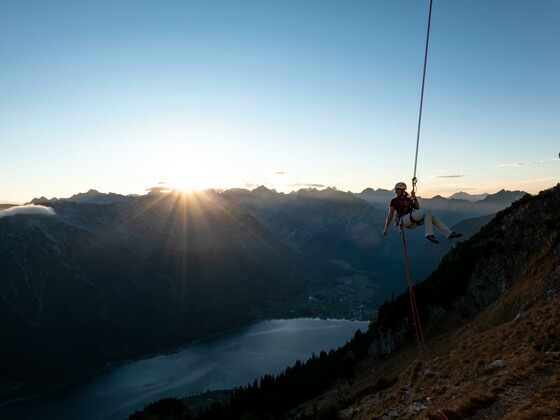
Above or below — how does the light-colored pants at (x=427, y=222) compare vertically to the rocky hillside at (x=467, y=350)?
above

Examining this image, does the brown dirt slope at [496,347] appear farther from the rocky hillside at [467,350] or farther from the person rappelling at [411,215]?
the person rappelling at [411,215]

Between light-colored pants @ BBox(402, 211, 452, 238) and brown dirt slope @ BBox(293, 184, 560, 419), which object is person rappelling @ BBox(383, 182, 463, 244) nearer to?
light-colored pants @ BBox(402, 211, 452, 238)

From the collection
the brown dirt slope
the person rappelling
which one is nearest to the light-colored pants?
the person rappelling

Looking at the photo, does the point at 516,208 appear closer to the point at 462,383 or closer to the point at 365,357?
the point at 365,357

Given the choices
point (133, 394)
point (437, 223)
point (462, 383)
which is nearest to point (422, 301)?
point (462, 383)

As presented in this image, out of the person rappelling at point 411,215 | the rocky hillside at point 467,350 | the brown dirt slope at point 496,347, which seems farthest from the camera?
the person rappelling at point 411,215

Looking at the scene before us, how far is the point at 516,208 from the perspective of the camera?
66625mm

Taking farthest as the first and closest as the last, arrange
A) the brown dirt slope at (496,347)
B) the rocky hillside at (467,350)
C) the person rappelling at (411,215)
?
the person rappelling at (411,215) → the rocky hillside at (467,350) → the brown dirt slope at (496,347)

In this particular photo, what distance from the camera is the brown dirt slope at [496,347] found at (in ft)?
61.8

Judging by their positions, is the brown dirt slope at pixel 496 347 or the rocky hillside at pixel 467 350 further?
the rocky hillside at pixel 467 350

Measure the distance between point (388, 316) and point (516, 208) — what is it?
29.4 m

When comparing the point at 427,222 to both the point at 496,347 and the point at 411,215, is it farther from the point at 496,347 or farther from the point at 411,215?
the point at 496,347

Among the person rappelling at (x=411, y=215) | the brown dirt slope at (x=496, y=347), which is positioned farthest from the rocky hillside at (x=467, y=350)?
the person rappelling at (x=411, y=215)

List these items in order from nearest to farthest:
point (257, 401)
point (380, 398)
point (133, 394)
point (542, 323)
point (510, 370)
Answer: point (510, 370), point (542, 323), point (380, 398), point (257, 401), point (133, 394)
